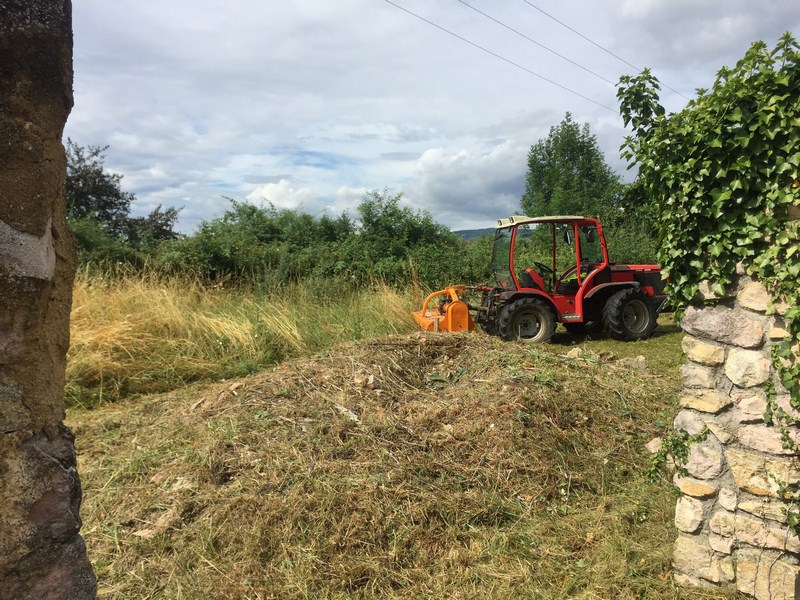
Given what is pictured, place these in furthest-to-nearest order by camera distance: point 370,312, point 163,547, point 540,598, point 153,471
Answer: point 370,312, point 153,471, point 163,547, point 540,598

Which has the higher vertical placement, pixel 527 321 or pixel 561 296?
pixel 561 296

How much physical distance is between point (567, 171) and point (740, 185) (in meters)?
36.8

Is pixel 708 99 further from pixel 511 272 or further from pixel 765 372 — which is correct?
pixel 511 272

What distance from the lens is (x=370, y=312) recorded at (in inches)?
390

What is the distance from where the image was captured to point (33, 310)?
136 cm

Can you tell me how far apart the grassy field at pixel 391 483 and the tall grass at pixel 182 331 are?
2.73ft

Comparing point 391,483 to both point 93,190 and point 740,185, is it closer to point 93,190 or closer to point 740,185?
point 740,185

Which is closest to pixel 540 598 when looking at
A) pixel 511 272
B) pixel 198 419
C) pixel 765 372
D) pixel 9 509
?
pixel 765 372

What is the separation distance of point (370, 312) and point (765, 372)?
7.72 metres

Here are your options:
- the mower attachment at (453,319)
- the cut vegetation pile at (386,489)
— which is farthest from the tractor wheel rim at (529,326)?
the cut vegetation pile at (386,489)

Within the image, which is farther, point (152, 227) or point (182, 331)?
point (152, 227)

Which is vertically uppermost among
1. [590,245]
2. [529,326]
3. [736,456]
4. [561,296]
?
[590,245]

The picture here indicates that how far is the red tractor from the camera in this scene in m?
9.01

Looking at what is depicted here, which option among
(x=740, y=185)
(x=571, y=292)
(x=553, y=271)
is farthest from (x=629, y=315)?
(x=740, y=185)
